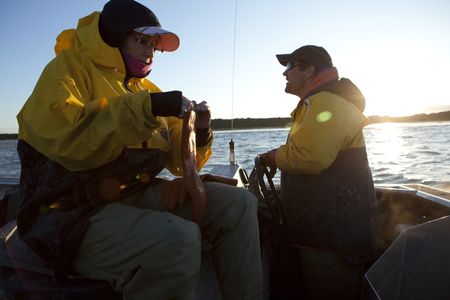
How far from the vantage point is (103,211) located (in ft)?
5.76

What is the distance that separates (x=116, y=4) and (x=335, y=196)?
1.89 metres

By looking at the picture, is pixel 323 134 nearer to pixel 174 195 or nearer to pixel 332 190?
pixel 332 190

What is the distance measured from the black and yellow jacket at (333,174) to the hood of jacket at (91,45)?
4.23 ft

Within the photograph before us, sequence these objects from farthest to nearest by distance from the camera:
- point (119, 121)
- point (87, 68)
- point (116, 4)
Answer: point (116, 4), point (87, 68), point (119, 121)

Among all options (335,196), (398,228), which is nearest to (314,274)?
(335,196)

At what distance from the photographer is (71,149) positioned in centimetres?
160

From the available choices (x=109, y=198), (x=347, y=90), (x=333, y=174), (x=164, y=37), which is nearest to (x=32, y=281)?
(x=109, y=198)

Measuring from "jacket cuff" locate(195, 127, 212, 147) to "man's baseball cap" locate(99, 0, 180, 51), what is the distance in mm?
662

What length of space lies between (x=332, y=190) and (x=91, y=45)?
1791mm

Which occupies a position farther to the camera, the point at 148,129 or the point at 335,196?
the point at 335,196

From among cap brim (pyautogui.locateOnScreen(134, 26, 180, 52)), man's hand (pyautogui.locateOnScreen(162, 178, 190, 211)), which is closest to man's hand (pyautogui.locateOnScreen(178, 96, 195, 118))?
man's hand (pyautogui.locateOnScreen(162, 178, 190, 211))

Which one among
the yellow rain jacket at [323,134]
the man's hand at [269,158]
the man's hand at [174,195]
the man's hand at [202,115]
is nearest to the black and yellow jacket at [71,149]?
the man's hand at [174,195]

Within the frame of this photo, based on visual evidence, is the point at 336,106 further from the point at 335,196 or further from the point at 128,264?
the point at 128,264

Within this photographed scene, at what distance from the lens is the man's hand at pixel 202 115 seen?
88.7 inches
